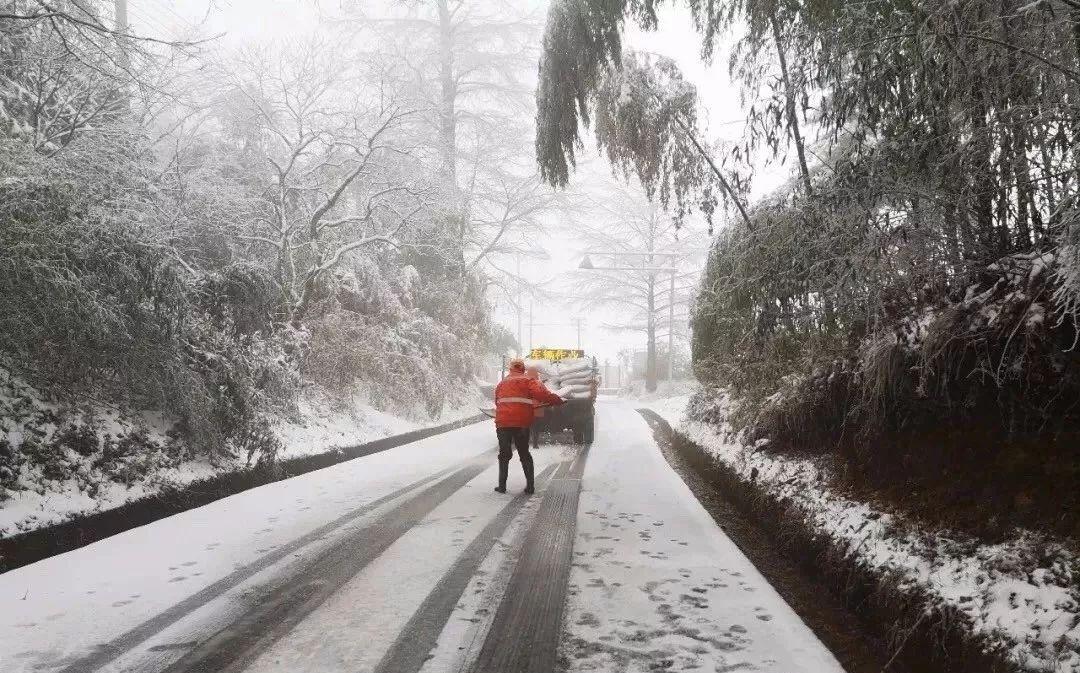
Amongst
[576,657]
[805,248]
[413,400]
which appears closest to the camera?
[576,657]

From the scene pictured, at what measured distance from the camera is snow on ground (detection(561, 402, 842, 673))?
334cm

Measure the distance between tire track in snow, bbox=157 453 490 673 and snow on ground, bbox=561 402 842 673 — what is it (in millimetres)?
1613

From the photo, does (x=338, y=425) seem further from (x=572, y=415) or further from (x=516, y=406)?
(x=516, y=406)

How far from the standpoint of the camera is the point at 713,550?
5340mm

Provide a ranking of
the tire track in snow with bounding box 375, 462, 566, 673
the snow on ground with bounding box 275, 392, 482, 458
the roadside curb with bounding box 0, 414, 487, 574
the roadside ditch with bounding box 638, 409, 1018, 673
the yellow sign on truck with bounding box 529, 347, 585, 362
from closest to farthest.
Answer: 1. the roadside ditch with bounding box 638, 409, 1018, 673
2. the tire track in snow with bounding box 375, 462, 566, 673
3. the roadside curb with bounding box 0, 414, 487, 574
4. the snow on ground with bounding box 275, 392, 482, 458
5. the yellow sign on truck with bounding box 529, 347, 585, 362

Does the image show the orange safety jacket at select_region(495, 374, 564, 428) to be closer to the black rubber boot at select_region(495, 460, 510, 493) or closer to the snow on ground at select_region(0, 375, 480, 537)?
the black rubber boot at select_region(495, 460, 510, 493)

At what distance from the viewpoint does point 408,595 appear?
4250 millimetres

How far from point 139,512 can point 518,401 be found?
4195 millimetres

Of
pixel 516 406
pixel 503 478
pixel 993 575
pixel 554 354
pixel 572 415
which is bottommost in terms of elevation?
pixel 503 478

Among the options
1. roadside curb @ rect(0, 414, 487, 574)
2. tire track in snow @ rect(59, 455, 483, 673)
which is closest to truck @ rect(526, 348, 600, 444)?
roadside curb @ rect(0, 414, 487, 574)

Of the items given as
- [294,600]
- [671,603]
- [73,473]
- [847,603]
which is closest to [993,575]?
[847,603]

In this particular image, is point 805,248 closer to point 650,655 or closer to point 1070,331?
point 1070,331

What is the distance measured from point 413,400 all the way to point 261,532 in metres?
11.0

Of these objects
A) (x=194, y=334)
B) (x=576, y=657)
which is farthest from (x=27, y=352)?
(x=576, y=657)
